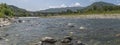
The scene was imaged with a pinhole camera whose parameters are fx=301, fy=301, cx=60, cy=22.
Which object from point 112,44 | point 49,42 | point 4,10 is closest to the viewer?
point 112,44

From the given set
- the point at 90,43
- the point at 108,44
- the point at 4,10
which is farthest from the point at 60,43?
the point at 4,10

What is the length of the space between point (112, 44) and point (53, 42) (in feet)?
26.0

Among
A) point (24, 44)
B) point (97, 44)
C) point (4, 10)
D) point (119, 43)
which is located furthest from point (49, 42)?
point (4, 10)

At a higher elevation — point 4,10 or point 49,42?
point 49,42

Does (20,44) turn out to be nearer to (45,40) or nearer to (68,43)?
(45,40)

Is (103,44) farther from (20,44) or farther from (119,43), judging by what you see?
(20,44)

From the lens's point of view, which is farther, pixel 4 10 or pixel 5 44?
pixel 4 10

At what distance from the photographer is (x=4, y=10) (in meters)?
186

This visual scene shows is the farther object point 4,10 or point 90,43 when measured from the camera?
point 4,10

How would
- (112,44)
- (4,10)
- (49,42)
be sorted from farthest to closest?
(4,10)
(49,42)
(112,44)

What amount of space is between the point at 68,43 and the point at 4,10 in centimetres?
15138

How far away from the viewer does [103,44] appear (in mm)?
37844

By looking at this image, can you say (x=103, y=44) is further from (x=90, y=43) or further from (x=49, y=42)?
(x=49, y=42)

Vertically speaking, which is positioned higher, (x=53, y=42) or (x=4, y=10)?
(x=53, y=42)
